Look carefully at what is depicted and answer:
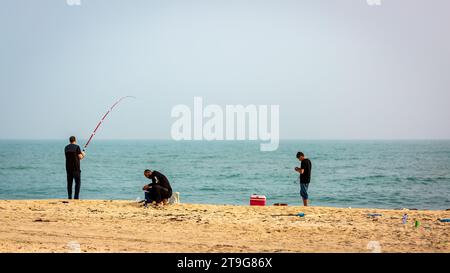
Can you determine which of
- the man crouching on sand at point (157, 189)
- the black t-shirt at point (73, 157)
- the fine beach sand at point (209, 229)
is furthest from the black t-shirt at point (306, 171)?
the black t-shirt at point (73, 157)

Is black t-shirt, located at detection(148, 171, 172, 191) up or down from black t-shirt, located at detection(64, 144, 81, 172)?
down

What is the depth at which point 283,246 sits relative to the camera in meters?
8.66

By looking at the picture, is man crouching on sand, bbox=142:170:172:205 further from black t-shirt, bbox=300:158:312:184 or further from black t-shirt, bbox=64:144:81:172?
black t-shirt, bbox=300:158:312:184

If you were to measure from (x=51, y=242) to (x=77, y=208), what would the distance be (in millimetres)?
4112

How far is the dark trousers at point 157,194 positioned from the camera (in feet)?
43.4

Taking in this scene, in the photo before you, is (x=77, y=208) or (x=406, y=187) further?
(x=406, y=187)

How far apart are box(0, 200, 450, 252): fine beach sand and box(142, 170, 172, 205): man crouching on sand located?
0.39 m

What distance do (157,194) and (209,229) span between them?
3.33 m

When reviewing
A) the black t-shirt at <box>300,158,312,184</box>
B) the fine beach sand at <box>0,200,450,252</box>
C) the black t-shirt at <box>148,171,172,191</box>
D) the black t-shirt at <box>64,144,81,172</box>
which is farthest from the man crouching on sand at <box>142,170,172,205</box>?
the black t-shirt at <box>300,158,312,184</box>

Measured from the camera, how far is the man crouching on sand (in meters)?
13.2

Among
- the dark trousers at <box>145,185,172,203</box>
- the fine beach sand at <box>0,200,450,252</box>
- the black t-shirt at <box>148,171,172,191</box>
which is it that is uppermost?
the black t-shirt at <box>148,171,172,191</box>

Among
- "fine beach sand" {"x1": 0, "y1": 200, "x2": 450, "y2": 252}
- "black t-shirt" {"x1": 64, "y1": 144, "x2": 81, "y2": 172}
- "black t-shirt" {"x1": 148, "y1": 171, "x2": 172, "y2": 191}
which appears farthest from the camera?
"black t-shirt" {"x1": 64, "y1": 144, "x2": 81, "y2": 172}
